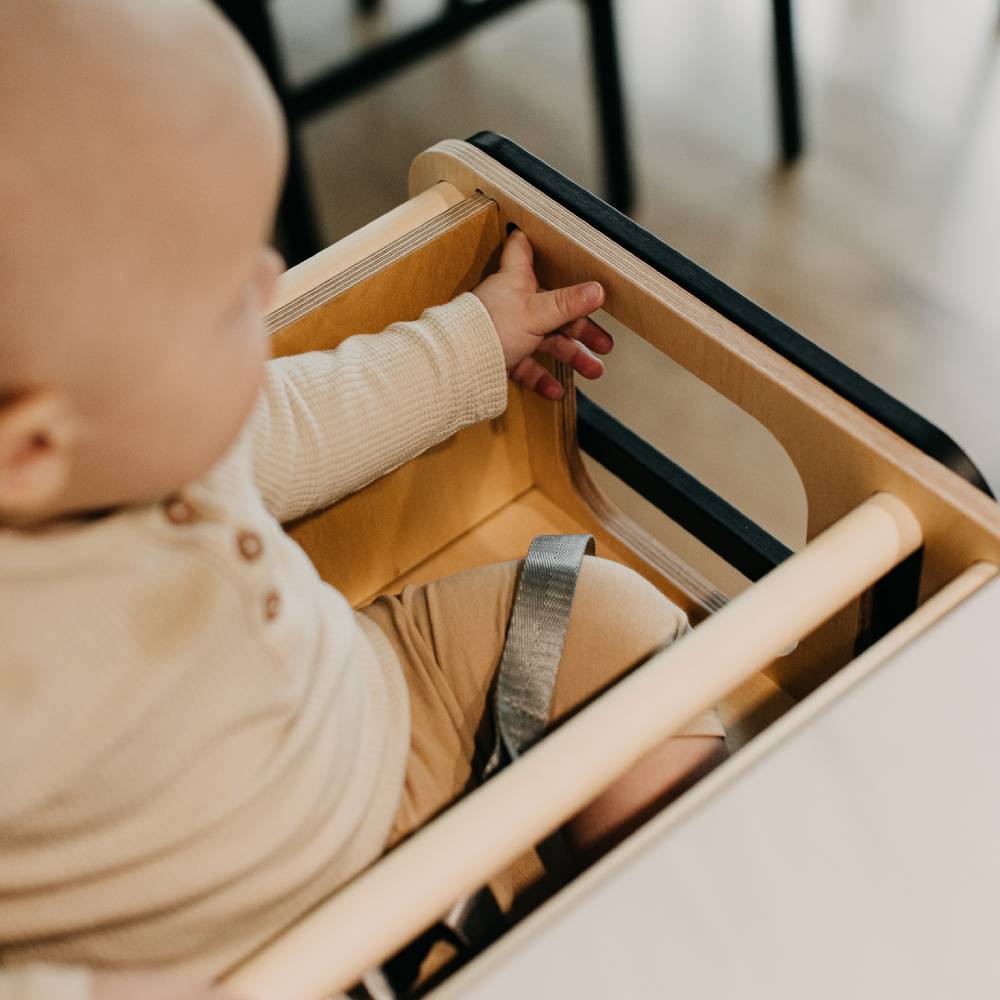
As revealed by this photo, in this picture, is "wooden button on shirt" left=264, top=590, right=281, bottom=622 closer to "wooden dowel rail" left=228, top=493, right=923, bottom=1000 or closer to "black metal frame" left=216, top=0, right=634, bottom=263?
"wooden dowel rail" left=228, top=493, right=923, bottom=1000

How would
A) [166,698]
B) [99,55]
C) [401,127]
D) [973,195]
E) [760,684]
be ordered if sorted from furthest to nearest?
[401,127], [973,195], [760,684], [166,698], [99,55]

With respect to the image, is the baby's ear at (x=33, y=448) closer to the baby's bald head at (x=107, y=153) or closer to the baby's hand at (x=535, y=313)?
the baby's bald head at (x=107, y=153)

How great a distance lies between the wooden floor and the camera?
137cm

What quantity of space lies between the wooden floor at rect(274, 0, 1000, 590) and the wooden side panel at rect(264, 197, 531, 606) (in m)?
0.44

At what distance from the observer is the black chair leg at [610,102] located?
4.98 feet

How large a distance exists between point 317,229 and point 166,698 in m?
1.14

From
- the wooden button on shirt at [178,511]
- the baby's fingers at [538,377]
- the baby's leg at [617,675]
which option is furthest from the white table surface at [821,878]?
the baby's fingers at [538,377]

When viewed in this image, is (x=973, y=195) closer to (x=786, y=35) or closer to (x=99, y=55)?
(x=786, y=35)

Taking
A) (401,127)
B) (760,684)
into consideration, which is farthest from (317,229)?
(760,684)

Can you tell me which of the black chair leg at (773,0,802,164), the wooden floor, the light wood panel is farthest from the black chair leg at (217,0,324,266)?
the light wood panel

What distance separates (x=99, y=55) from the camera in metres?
0.41

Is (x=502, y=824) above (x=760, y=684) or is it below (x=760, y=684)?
above

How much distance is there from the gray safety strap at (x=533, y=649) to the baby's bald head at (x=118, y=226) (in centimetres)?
25

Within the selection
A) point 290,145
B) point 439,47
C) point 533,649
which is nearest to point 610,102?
point 439,47
